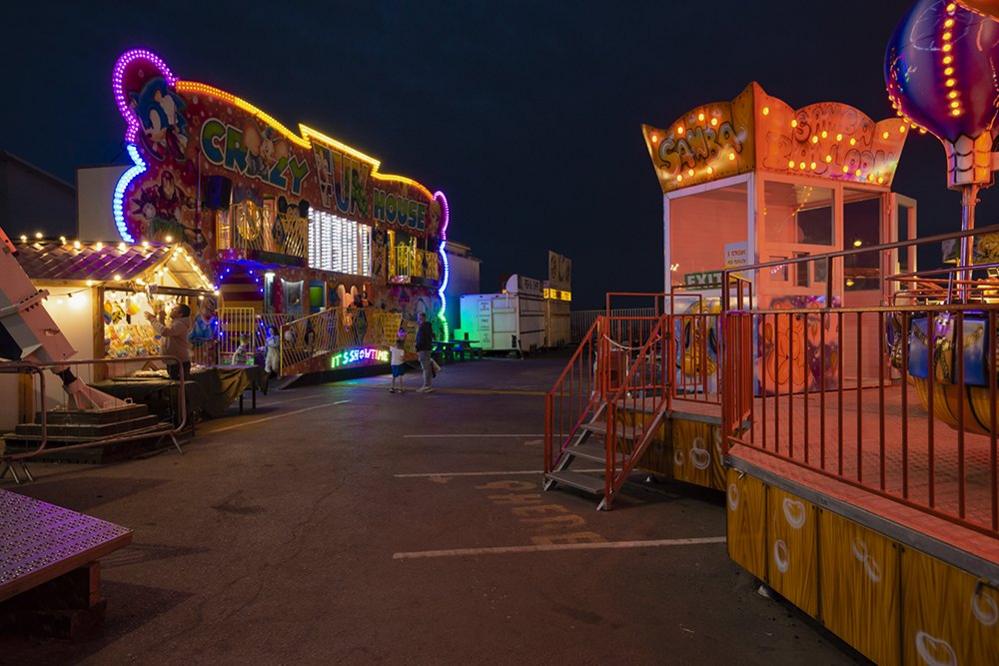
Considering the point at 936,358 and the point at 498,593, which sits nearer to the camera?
the point at 936,358

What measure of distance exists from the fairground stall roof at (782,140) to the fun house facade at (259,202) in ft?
38.5

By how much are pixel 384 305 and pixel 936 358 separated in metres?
22.7

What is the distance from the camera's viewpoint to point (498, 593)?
431 centimetres

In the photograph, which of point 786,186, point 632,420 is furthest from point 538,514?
point 786,186

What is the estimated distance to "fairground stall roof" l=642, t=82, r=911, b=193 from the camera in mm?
9109

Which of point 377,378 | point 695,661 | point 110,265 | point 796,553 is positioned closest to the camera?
point 695,661

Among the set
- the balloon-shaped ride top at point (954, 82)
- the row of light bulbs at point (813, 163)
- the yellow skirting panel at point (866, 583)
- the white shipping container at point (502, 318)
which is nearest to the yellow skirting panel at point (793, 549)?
the yellow skirting panel at point (866, 583)

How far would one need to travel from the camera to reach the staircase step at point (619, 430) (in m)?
6.87

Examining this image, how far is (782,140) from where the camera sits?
926 cm

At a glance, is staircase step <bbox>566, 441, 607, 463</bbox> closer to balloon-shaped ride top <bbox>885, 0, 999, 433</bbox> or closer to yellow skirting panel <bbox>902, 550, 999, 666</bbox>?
balloon-shaped ride top <bbox>885, 0, 999, 433</bbox>

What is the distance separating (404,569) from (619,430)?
329cm

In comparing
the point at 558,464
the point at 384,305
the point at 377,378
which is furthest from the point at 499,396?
the point at 384,305

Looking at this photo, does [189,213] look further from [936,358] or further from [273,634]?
[936,358]

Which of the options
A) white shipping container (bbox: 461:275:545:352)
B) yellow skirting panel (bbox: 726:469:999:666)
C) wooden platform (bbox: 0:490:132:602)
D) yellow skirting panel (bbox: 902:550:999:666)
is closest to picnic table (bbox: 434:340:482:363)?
white shipping container (bbox: 461:275:545:352)
